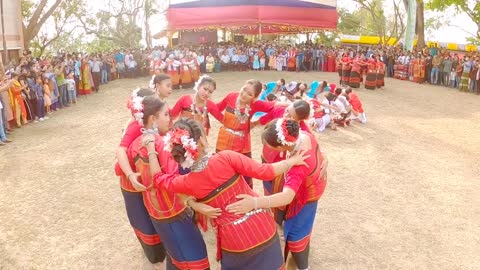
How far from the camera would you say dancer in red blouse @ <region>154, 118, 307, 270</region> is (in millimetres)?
2428

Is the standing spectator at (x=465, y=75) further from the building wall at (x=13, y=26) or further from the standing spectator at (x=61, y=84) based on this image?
the building wall at (x=13, y=26)

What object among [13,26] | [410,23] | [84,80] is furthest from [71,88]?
[410,23]

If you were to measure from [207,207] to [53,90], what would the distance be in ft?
35.0

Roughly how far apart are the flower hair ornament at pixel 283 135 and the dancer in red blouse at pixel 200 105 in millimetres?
2134

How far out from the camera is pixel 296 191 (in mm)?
2760

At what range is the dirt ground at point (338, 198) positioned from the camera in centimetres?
437

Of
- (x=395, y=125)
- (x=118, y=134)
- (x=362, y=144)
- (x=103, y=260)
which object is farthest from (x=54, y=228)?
(x=395, y=125)

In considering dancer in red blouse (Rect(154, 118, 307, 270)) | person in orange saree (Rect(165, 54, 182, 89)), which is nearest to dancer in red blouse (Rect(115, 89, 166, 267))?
dancer in red blouse (Rect(154, 118, 307, 270))

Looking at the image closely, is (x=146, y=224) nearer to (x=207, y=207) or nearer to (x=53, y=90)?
(x=207, y=207)

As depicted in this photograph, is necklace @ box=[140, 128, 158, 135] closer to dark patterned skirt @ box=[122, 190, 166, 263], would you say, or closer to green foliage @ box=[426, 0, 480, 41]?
dark patterned skirt @ box=[122, 190, 166, 263]

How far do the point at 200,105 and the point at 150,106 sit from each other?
66.3 inches

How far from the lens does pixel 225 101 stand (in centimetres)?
481

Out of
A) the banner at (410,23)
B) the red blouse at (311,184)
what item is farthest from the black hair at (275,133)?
the banner at (410,23)

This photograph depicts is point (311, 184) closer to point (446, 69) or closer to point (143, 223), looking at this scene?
point (143, 223)
